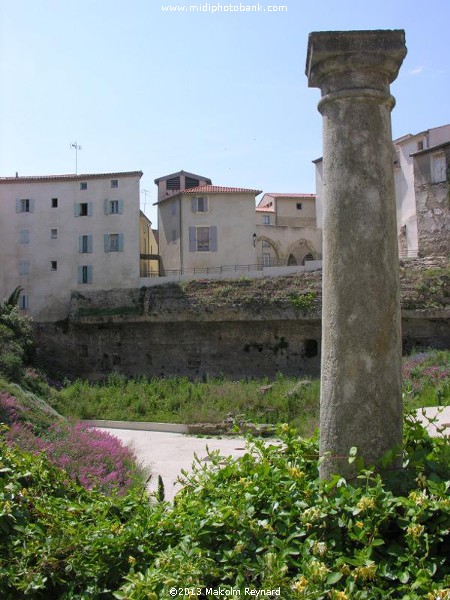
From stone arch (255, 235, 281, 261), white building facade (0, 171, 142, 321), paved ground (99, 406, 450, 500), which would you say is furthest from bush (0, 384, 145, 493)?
stone arch (255, 235, 281, 261)

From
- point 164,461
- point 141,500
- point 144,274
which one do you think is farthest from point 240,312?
point 141,500

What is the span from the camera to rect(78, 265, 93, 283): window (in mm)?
31675

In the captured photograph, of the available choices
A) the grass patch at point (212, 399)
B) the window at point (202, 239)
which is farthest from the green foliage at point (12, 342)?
the window at point (202, 239)

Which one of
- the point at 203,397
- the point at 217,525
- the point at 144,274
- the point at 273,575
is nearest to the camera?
the point at 273,575

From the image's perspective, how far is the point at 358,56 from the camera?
3975 mm

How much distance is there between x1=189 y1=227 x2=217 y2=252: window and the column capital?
29525mm

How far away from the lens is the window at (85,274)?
31675 millimetres

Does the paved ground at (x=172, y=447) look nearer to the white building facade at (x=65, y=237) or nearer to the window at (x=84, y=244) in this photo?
the white building facade at (x=65, y=237)

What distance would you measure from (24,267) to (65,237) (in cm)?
261

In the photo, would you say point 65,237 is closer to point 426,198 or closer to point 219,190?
point 219,190

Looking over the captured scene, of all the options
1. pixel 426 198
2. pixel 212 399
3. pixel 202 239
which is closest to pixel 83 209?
pixel 202 239

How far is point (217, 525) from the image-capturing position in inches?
143

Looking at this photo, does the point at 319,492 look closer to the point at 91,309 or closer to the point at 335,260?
the point at 335,260

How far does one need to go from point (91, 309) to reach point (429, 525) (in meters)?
27.2
